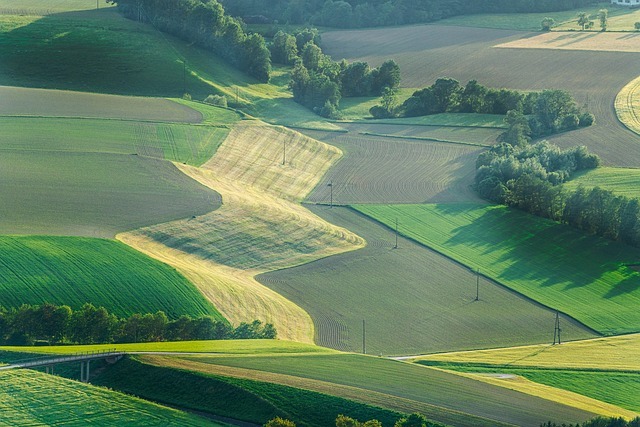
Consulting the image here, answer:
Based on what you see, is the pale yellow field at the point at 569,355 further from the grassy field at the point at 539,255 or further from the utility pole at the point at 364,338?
the utility pole at the point at 364,338

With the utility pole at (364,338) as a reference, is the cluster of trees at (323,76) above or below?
above

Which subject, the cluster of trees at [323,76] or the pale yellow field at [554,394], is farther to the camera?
the cluster of trees at [323,76]

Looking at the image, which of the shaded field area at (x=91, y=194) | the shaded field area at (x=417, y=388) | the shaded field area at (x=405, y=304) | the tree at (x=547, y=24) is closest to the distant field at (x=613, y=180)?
the shaded field area at (x=405, y=304)

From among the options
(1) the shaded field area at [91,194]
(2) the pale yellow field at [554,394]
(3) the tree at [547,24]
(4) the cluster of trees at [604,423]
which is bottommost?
(2) the pale yellow field at [554,394]

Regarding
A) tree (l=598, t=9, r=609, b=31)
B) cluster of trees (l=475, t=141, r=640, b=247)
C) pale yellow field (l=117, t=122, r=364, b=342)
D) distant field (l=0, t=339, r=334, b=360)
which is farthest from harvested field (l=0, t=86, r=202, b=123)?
tree (l=598, t=9, r=609, b=31)

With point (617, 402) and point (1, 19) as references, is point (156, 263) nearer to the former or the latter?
point (617, 402)

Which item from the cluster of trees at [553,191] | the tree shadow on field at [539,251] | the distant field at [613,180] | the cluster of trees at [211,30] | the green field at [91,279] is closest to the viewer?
the green field at [91,279]

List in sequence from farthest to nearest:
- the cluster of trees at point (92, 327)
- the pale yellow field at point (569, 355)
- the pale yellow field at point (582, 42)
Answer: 1. the pale yellow field at point (582, 42)
2. the pale yellow field at point (569, 355)
3. the cluster of trees at point (92, 327)

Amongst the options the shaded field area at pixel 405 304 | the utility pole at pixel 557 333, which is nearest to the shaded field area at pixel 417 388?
the shaded field area at pixel 405 304
